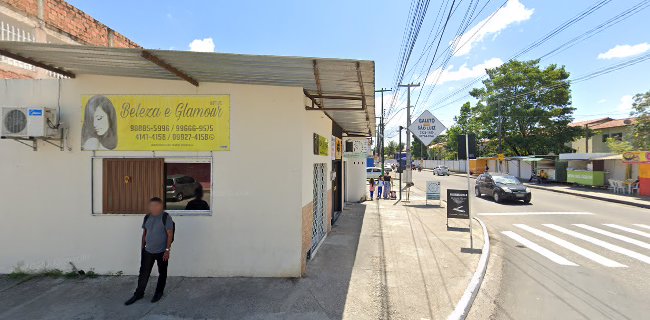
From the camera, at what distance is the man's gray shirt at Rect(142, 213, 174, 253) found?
487 centimetres

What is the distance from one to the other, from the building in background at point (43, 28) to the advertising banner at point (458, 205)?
38.1ft

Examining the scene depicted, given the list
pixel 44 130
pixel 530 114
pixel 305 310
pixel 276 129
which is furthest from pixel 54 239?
pixel 530 114

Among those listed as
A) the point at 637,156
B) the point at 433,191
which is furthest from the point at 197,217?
the point at 637,156

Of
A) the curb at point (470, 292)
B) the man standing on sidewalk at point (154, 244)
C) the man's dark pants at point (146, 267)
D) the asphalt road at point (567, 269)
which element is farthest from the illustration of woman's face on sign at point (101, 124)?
the asphalt road at point (567, 269)

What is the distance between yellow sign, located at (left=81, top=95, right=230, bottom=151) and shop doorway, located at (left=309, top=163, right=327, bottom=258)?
8.89ft

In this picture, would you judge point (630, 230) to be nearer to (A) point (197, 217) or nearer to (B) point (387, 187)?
(B) point (387, 187)

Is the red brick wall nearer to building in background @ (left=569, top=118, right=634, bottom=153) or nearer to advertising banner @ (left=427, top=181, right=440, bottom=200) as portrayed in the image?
advertising banner @ (left=427, top=181, right=440, bottom=200)

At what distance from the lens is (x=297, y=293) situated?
5.20 m

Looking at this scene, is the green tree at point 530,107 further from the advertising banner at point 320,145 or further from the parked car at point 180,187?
the parked car at point 180,187

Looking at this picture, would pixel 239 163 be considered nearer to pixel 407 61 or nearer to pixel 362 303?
pixel 362 303

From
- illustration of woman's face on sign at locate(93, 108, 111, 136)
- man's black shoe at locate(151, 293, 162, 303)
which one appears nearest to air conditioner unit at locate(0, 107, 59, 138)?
illustration of woman's face on sign at locate(93, 108, 111, 136)

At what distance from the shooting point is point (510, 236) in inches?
379

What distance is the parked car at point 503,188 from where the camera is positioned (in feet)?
54.6

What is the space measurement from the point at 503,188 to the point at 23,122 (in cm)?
1806
